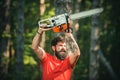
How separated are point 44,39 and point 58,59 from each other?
48.6 feet

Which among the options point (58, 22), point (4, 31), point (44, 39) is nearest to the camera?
point (58, 22)

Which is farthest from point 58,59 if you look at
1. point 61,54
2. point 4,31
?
point 4,31

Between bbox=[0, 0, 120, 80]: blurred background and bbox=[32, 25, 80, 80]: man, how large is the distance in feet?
34.2

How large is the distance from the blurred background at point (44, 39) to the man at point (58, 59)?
1041cm

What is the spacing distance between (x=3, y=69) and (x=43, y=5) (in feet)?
17.0

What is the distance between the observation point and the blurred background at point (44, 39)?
56.4 feet

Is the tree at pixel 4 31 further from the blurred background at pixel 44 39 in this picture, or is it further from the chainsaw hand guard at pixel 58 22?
the chainsaw hand guard at pixel 58 22

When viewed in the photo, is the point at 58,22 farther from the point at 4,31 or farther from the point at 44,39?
the point at 44,39

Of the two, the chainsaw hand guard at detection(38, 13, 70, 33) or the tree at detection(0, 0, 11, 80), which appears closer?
the chainsaw hand guard at detection(38, 13, 70, 33)

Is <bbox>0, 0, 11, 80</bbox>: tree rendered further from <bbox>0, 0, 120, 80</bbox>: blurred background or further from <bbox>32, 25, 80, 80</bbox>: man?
<bbox>32, 25, 80, 80</bbox>: man

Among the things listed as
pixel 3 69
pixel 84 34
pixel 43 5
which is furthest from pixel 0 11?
pixel 84 34

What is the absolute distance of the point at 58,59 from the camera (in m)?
6.02

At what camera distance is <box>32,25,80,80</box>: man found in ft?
19.2

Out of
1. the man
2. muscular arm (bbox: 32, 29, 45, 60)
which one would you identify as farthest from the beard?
muscular arm (bbox: 32, 29, 45, 60)
